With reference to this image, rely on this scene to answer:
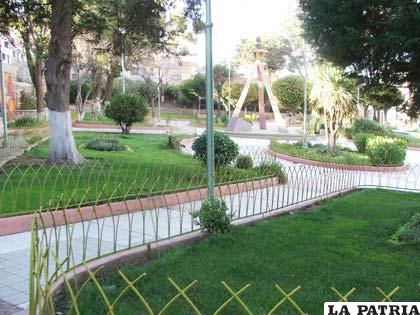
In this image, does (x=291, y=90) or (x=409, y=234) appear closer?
(x=409, y=234)

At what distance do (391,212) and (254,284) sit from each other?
15.6 ft

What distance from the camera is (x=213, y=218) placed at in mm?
6008

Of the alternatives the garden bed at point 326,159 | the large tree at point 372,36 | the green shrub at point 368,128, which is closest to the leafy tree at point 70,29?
the garden bed at point 326,159

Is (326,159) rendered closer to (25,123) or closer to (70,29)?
(70,29)

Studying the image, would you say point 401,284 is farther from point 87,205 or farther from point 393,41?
point 87,205

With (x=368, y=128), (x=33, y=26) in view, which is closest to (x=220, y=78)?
(x=368, y=128)

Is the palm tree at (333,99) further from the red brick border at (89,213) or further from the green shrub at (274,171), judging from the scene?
the red brick border at (89,213)

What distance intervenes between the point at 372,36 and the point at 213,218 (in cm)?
303

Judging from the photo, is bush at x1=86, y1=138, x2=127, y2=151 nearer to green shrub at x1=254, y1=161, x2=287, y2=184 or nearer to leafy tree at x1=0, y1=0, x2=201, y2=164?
leafy tree at x1=0, y1=0, x2=201, y2=164

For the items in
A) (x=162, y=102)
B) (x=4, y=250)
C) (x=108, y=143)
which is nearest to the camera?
(x=4, y=250)

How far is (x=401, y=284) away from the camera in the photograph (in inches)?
173

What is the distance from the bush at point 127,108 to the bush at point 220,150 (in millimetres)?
13734

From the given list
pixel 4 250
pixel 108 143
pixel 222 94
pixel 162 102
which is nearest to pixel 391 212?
pixel 4 250

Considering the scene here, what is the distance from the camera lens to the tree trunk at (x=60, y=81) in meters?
11.5
